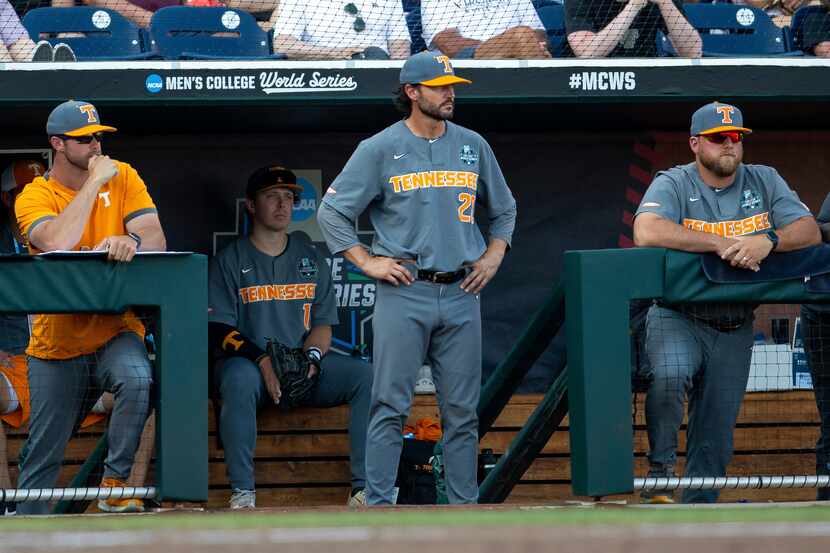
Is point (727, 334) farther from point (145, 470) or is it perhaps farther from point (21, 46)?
point (21, 46)

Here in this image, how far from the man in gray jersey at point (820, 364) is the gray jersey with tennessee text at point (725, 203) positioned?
1.27 feet

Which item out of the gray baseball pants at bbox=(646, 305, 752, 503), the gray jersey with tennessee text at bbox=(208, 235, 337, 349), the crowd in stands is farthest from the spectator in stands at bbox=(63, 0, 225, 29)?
the gray baseball pants at bbox=(646, 305, 752, 503)

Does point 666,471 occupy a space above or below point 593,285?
below

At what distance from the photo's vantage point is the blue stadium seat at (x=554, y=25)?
7.20 metres

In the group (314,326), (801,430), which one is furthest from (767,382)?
(314,326)

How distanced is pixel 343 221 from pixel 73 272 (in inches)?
41.9

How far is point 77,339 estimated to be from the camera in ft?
17.4

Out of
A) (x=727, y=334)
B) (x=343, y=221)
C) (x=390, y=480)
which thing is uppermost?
(x=343, y=221)

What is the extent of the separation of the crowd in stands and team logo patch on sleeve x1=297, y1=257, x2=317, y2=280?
996mm

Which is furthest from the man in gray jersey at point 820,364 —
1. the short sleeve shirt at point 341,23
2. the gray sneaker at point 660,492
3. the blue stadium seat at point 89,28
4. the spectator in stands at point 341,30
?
the blue stadium seat at point 89,28

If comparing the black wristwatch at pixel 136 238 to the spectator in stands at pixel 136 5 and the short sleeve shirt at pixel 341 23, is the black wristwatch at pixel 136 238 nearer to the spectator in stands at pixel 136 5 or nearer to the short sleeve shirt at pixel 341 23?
the short sleeve shirt at pixel 341 23

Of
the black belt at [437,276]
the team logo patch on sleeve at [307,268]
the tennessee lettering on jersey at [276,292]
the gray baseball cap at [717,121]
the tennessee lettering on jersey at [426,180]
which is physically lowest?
the black belt at [437,276]

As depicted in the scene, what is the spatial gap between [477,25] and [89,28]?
194 cm

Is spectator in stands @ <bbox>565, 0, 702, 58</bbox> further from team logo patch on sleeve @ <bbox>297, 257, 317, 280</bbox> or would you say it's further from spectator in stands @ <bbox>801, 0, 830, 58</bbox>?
team logo patch on sleeve @ <bbox>297, 257, 317, 280</bbox>
